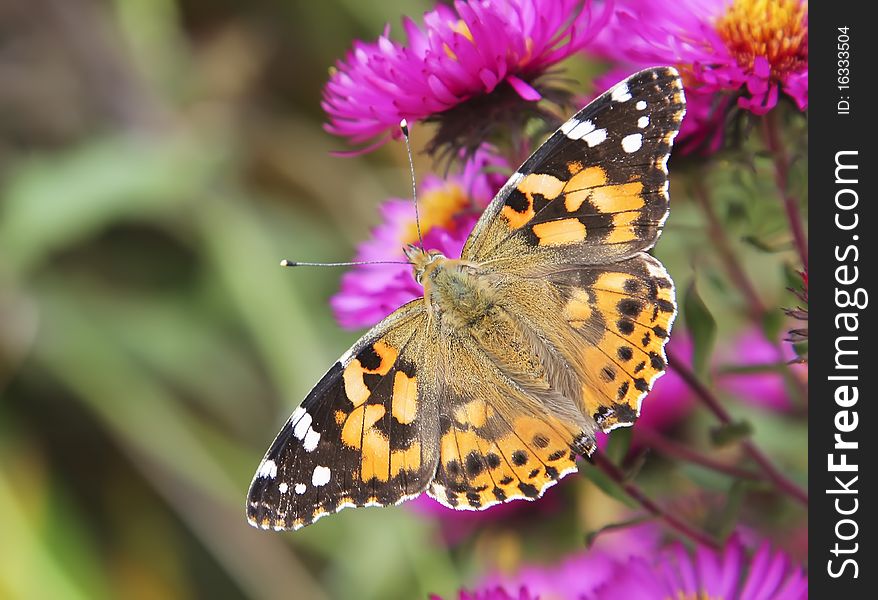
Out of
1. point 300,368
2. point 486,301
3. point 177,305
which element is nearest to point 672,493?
point 486,301

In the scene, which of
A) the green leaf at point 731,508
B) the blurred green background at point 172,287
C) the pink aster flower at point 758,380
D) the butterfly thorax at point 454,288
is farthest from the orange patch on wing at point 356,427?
the blurred green background at point 172,287

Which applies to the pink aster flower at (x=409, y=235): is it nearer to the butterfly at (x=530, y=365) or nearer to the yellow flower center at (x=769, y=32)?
the butterfly at (x=530, y=365)

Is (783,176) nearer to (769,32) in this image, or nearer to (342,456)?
(769,32)

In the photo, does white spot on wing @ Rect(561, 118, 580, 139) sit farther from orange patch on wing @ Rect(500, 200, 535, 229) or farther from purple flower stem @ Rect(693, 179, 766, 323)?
purple flower stem @ Rect(693, 179, 766, 323)

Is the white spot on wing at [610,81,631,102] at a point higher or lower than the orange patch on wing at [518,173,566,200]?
higher

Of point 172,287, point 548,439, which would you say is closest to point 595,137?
point 548,439

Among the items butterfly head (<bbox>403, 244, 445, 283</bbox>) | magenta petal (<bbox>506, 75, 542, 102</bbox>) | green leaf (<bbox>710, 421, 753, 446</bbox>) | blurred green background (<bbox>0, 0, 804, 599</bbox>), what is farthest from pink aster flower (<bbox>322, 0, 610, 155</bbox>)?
blurred green background (<bbox>0, 0, 804, 599</bbox>)
